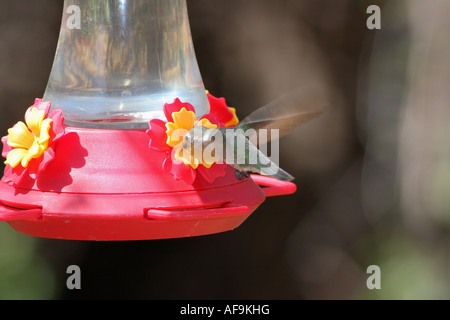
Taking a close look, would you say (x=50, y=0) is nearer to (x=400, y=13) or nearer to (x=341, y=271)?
(x=400, y=13)

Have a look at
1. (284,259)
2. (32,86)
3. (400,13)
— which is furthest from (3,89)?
(400,13)

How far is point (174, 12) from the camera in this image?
2.50m

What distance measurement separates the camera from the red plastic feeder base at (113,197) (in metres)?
2.08

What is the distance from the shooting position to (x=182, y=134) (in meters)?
2.24

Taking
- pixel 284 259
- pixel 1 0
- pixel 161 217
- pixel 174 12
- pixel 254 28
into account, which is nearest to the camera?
pixel 161 217

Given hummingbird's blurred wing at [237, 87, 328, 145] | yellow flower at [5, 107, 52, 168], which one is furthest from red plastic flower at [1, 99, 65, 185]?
hummingbird's blurred wing at [237, 87, 328, 145]

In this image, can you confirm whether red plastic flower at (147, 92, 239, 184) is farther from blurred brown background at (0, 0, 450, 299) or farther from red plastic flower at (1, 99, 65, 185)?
blurred brown background at (0, 0, 450, 299)

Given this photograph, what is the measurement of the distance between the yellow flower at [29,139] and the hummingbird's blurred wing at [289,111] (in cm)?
66

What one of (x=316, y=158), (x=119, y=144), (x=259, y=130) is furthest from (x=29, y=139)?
(x=316, y=158)

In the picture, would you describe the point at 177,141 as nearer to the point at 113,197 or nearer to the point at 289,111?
the point at 113,197

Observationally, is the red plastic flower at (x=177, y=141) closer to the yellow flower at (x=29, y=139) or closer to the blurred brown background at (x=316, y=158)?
the yellow flower at (x=29, y=139)

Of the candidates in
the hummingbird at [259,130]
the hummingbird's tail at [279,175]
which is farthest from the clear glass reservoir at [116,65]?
the hummingbird's tail at [279,175]

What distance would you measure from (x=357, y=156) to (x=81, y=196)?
3250mm

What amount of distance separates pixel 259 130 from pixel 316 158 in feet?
8.67
